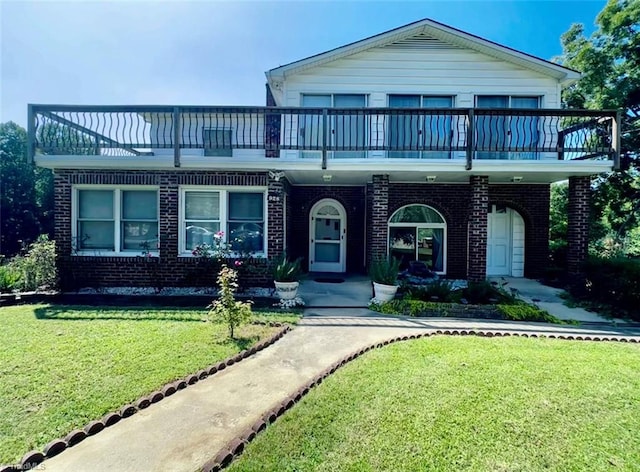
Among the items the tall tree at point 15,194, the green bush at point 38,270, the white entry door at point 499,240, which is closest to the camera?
the green bush at point 38,270

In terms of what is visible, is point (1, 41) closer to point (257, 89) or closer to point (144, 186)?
point (144, 186)

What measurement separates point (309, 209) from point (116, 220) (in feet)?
18.8

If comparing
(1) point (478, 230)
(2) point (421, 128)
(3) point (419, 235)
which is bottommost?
(3) point (419, 235)

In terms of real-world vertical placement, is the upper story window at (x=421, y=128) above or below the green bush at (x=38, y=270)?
above

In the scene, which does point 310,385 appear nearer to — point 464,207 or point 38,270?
point 38,270

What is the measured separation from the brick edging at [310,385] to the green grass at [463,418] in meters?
0.08

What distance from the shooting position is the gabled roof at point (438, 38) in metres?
9.78

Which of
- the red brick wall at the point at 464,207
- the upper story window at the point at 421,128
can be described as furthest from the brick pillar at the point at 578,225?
the upper story window at the point at 421,128

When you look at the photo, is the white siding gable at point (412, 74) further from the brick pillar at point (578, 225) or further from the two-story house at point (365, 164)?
the brick pillar at point (578, 225)

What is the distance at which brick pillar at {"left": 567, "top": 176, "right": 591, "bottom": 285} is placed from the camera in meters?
8.72

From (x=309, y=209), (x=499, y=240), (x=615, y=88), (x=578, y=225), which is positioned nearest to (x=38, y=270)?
(x=309, y=209)

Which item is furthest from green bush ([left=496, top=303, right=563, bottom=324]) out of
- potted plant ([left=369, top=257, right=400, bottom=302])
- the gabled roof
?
the gabled roof

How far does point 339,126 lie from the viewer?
9883mm

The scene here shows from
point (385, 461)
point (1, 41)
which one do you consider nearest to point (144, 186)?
point (1, 41)
